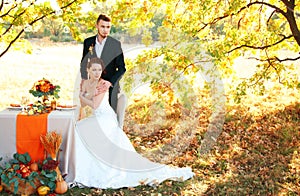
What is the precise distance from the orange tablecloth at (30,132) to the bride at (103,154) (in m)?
0.34

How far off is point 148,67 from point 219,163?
1.41 metres

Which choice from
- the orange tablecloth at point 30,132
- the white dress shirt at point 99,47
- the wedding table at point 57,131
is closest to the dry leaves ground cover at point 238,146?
the wedding table at point 57,131

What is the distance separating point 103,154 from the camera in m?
3.99

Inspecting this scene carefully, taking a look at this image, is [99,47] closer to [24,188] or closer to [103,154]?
[103,154]

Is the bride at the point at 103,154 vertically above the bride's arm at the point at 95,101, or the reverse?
the bride's arm at the point at 95,101

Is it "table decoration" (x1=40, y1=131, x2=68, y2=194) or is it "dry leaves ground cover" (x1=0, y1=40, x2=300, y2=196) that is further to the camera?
"dry leaves ground cover" (x1=0, y1=40, x2=300, y2=196)

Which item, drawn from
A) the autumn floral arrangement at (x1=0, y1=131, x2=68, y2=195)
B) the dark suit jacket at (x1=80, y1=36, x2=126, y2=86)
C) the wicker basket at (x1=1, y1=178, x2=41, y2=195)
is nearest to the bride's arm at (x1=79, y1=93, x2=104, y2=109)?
the dark suit jacket at (x1=80, y1=36, x2=126, y2=86)

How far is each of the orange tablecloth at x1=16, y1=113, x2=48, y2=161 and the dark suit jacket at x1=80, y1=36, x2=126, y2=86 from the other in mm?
894

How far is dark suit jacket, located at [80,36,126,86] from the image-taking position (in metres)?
4.30

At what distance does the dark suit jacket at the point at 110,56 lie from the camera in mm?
4305

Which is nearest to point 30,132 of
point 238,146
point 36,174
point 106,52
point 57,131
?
point 57,131

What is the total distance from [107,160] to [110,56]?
112 centimetres

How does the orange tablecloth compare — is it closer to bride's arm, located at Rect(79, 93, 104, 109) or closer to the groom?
bride's arm, located at Rect(79, 93, 104, 109)

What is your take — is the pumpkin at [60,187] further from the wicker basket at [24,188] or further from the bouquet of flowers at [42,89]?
the bouquet of flowers at [42,89]
